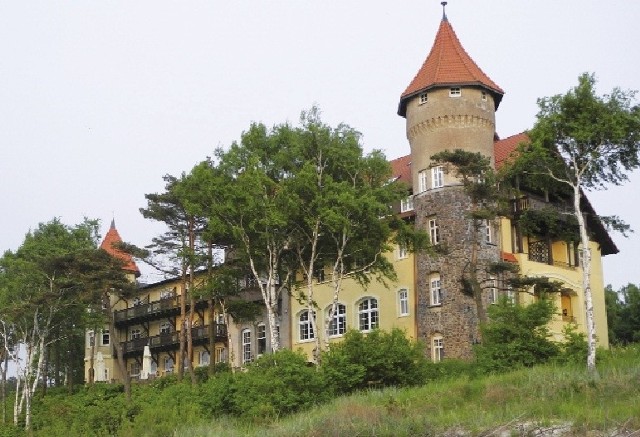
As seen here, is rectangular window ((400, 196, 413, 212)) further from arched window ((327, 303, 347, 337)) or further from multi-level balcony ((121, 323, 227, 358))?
multi-level balcony ((121, 323, 227, 358))

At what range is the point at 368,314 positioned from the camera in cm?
4612

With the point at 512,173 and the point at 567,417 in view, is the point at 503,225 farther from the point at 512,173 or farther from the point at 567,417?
the point at 567,417

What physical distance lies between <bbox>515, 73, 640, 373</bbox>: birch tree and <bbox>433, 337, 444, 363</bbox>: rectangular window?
1118 cm

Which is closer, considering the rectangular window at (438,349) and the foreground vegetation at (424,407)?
the foreground vegetation at (424,407)

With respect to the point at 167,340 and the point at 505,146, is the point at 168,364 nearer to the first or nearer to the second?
the point at 167,340

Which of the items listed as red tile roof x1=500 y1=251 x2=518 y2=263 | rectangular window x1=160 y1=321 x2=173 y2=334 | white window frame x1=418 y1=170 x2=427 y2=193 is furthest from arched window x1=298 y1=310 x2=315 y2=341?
rectangular window x1=160 y1=321 x2=173 y2=334

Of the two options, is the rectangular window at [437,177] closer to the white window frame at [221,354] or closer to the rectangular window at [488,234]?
the rectangular window at [488,234]

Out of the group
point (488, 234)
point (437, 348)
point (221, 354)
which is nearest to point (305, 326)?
point (221, 354)

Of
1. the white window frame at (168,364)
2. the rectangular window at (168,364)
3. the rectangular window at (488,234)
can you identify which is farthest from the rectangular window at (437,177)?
the rectangular window at (168,364)

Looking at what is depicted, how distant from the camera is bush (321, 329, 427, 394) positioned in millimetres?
31000

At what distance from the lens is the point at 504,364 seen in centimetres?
2956

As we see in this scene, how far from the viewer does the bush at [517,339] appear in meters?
29.6

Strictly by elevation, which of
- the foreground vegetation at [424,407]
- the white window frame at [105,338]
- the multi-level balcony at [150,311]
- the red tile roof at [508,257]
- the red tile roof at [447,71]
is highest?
the red tile roof at [447,71]

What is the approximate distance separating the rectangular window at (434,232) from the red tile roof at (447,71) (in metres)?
5.83
